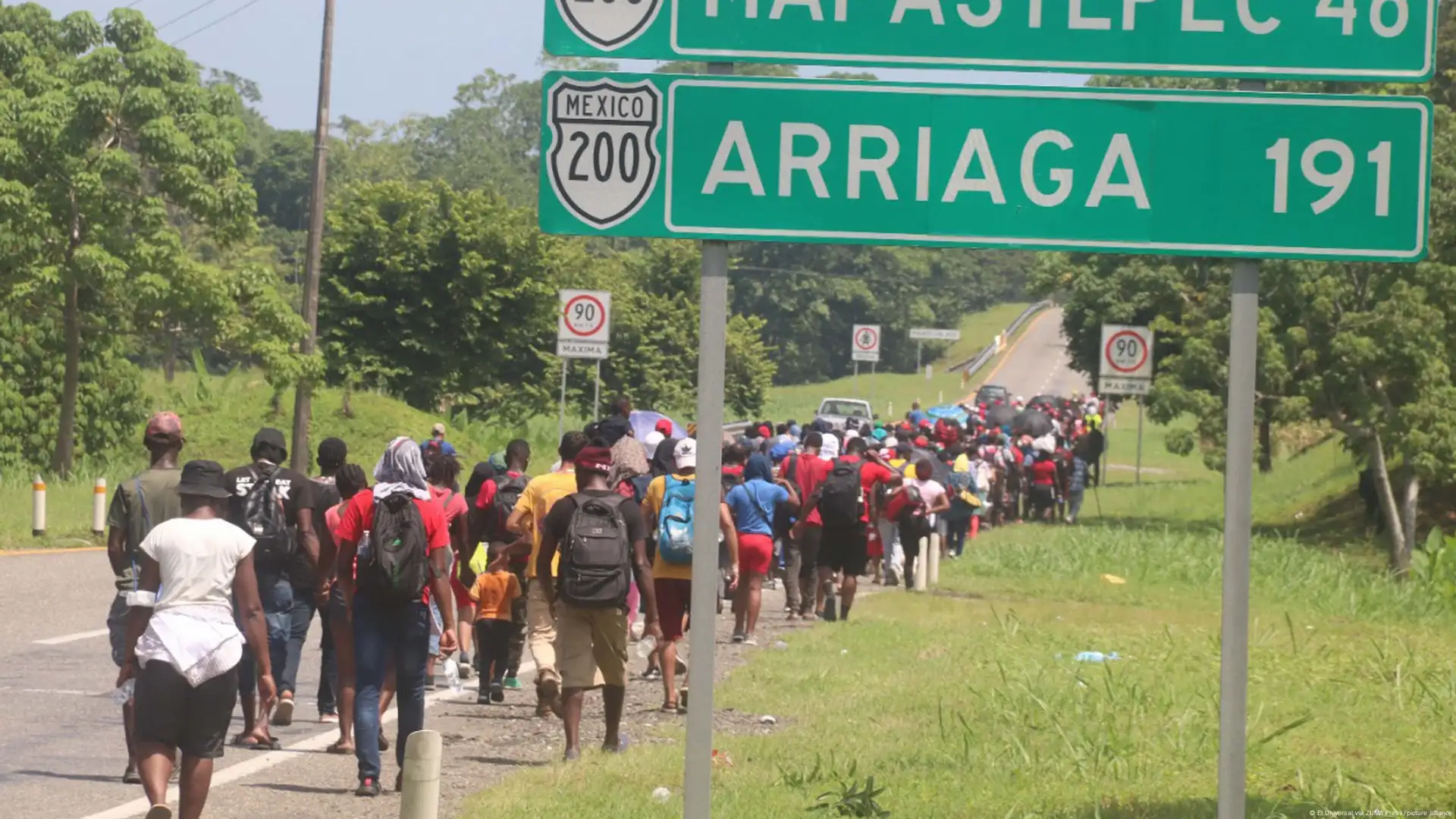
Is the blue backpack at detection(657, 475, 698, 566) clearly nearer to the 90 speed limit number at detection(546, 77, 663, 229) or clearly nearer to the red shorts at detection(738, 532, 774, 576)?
the red shorts at detection(738, 532, 774, 576)

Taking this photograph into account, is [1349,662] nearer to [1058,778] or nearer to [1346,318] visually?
[1058,778]

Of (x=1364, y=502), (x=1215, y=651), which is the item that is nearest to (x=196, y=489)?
(x=1215, y=651)

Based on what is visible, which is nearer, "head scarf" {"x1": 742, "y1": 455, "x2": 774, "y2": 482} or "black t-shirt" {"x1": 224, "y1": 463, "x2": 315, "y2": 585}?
"black t-shirt" {"x1": 224, "y1": 463, "x2": 315, "y2": 585}

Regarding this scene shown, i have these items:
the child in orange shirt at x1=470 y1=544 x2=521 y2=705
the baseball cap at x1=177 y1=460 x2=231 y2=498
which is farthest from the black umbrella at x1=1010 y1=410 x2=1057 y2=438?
the baseball cap at x1=177 y1=460 x2=231 y2=498

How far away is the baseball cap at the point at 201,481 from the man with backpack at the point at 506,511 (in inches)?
191

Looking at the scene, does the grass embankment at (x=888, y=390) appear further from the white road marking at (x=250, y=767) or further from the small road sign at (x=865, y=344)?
the white road marking at (x=250, y=767)

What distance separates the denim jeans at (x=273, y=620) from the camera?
431 inches

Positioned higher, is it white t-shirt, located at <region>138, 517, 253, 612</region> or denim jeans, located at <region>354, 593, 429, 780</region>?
white t-shirt, located at <region>138, 517, 253, 612</region>

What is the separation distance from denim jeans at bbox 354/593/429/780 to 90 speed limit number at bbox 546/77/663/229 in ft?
13.8

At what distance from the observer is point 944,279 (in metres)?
131

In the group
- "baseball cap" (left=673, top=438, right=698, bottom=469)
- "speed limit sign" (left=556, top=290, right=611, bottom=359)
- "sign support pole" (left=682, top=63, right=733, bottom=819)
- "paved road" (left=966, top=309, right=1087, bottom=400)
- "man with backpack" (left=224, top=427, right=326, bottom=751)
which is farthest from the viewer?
"paved road" (left=966, top=309, right=1087, bottom=400)

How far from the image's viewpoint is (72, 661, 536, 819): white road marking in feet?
29.2

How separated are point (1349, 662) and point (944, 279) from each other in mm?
118133

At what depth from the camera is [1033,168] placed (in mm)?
5973
